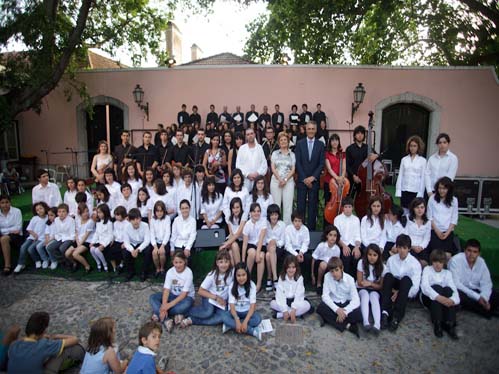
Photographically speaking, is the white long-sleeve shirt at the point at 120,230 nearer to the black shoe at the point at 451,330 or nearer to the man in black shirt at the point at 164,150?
the man in black shirt at the point at 164,150

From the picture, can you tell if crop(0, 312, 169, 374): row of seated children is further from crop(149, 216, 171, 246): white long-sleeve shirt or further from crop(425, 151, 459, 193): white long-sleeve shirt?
crop(425, 151, 459, 193): white long-sleeve shirt

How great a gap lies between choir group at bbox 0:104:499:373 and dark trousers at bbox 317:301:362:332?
1cm

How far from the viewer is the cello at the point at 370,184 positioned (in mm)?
4672

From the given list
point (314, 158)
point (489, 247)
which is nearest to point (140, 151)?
point (314, 158)

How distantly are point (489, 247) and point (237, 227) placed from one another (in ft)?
11.7

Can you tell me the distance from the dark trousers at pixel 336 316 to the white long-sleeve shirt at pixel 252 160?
8.13 feet

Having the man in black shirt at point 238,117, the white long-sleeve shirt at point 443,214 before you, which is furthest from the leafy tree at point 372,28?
the white long-sleeve shirt at point 443,214

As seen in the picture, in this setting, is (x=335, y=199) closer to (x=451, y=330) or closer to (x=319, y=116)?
(x=451, y=330)

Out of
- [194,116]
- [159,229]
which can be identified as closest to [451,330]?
[159,229]

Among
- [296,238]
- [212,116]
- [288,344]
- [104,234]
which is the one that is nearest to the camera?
[288,344]

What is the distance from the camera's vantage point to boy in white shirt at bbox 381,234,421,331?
3.69m

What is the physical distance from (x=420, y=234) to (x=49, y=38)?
8.92m

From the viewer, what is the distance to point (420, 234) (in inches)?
172

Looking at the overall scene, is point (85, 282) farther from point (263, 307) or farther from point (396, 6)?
point (396, 6)
